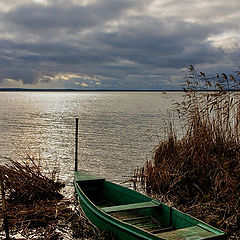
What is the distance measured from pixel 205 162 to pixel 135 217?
2.68 meters

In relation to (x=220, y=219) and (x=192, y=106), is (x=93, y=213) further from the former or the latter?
(x=192, y=106)

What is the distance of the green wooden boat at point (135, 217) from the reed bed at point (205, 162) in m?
1.23

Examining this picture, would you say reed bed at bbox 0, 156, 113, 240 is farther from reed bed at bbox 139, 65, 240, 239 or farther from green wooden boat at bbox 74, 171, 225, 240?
reed bed at bbox 139, 65, 240, 239

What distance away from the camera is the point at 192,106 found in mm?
9828

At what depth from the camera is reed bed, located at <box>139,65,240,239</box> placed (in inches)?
310

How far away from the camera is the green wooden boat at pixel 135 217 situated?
557 cm

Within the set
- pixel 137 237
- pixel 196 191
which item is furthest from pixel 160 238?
pixel 196 191

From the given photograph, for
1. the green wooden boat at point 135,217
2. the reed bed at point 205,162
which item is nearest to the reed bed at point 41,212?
the green wooden boat at point 135,217

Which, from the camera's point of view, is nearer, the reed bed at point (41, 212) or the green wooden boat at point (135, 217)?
the green wooden boat at point (135, 217)

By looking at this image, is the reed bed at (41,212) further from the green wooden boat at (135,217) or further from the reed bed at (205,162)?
the reed bed at (205,162)

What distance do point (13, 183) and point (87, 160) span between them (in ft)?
26.3

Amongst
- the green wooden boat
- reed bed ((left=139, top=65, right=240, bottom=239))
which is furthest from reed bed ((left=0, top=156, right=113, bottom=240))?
reed bed ((left=139, top=65, right=240, bottom=239))

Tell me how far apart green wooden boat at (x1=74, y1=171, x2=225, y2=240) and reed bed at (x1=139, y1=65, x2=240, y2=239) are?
1.23 metres

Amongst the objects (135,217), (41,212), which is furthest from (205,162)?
(41,212)
